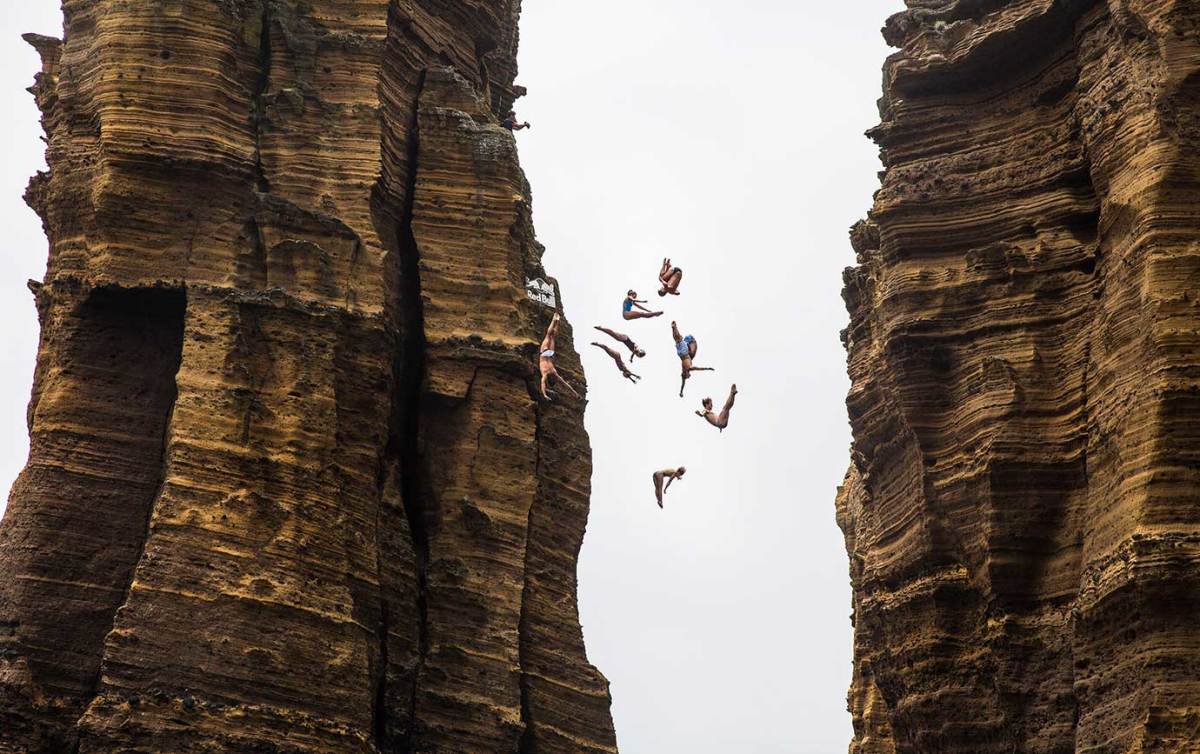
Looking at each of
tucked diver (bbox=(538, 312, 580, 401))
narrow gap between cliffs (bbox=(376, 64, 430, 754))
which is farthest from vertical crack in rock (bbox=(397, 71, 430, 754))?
tucked diver (bbox=(538, 312, 580, 401))

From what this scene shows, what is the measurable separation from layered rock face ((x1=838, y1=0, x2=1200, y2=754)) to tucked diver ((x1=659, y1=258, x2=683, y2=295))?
663cm

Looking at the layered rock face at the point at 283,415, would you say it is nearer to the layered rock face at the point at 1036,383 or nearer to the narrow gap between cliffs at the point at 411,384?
the narrow gap between cliffs at the point at 411,384

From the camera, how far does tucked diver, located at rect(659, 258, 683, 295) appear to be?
146ft

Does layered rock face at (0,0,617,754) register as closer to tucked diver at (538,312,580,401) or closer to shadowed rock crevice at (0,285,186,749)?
shadowed rock crevice at (0,285,186,749)

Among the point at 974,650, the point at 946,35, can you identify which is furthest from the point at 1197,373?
the point at 946,35

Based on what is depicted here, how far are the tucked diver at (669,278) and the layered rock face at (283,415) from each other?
315cm

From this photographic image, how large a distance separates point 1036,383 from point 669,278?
1255cm

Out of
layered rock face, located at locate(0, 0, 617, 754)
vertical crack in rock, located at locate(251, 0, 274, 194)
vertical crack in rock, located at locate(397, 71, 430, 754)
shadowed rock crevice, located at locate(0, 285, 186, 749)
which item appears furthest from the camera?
vertical crack in rock, located at locate(397, 71, 430, 754)

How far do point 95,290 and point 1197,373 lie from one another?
20.1m

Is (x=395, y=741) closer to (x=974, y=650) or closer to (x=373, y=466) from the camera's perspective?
(x=373, y=466)

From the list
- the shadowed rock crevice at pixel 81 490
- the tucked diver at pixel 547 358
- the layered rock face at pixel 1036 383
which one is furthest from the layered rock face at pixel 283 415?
the layered rock face at pixel 1036 383

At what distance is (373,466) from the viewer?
41.0 m

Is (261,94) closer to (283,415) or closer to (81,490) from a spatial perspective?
(283,415)

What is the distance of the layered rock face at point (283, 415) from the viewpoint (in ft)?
121
